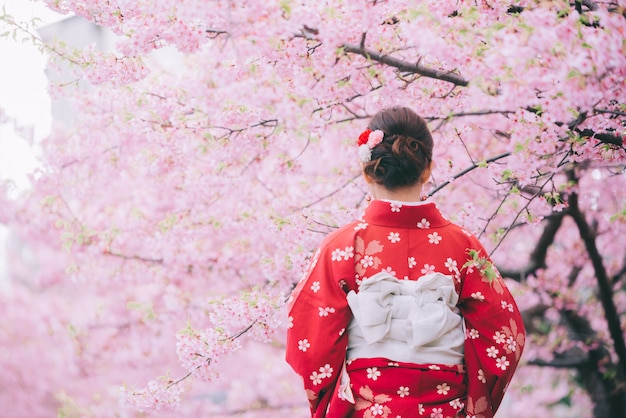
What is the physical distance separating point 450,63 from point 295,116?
762 millimetres

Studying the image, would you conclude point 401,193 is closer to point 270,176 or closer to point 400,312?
point 400,312

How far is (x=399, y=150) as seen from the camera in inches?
87.7

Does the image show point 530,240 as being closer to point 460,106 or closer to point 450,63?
point 460,106

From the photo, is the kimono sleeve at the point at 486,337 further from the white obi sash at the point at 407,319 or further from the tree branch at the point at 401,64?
the tree branch at the point at 401,64

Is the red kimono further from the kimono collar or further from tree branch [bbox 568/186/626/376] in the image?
tree branch [bbox 568/186/626/376]

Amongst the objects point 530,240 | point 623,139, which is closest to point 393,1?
point 623,139

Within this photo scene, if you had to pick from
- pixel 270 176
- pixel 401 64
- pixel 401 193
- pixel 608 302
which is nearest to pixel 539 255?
pixel 608 302

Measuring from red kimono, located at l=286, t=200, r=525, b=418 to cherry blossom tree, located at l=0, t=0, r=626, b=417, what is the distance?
1.45 ft

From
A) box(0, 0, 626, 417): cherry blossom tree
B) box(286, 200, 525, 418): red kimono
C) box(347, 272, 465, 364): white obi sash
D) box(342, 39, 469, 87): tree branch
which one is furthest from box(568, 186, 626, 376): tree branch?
box(347, 272, 465, 364): white obi sash

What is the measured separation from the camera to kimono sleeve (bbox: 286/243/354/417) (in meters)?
2.21

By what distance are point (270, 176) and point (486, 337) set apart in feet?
11.0

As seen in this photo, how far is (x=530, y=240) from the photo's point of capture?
23.8 ft

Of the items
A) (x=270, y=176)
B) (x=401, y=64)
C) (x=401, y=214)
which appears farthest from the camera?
(x=270, y=176)

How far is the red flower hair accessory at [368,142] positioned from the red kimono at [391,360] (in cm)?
18
